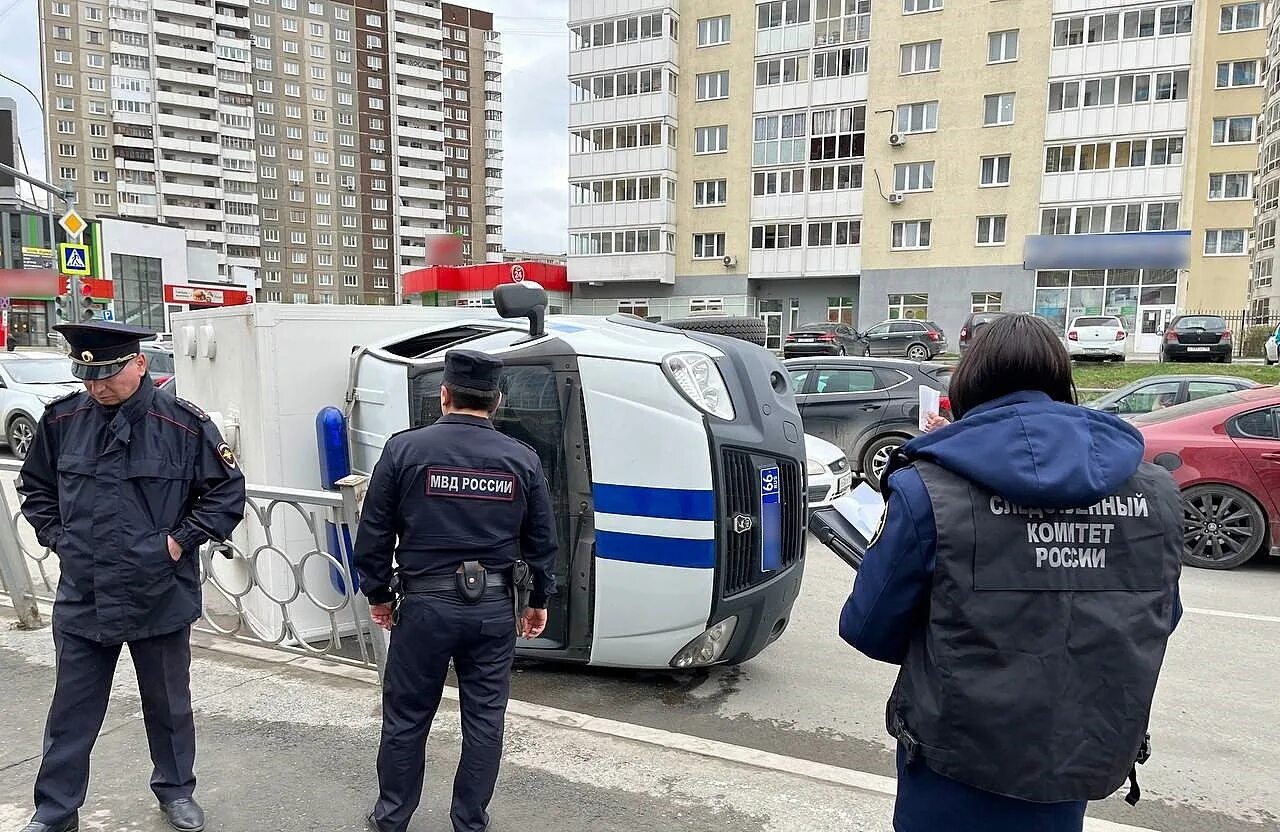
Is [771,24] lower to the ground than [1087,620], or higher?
higher

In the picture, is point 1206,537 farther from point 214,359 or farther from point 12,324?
point 12,324

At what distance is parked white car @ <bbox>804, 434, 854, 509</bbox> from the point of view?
713cm

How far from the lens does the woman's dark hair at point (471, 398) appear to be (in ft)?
9.24

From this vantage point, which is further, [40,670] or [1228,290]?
[1228,290]

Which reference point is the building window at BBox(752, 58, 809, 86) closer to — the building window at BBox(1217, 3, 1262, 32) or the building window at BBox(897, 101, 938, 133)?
the building window at BBox(897, 101, 938, 133)

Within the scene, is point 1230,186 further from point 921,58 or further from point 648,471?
point 648,471

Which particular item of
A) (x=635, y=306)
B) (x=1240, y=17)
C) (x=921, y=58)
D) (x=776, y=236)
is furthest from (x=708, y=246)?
(x=1240, y=17)

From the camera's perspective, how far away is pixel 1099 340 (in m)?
24.2

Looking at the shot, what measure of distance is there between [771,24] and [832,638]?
42115mm

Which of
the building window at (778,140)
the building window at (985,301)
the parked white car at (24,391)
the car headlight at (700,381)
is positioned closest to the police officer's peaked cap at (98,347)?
the car headlight at (700,381)

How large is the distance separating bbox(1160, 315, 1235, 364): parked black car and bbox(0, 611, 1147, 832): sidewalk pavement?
2457cm

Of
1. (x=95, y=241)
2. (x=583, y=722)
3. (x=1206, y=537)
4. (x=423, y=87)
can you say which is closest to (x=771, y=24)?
(x=95, y=241)

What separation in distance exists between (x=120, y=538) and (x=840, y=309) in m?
41.0

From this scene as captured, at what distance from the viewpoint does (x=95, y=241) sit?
44062 millimetres
